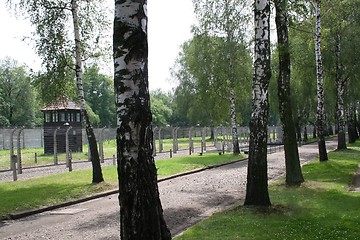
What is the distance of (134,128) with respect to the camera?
17.1 feet

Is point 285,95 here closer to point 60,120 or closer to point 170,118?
point 60,120

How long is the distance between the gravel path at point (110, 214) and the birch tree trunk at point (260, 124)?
132 centimetres

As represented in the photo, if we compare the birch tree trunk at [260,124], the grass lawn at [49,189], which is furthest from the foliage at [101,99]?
the birch tree trunk at [260,124]

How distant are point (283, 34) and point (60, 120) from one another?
101 feet

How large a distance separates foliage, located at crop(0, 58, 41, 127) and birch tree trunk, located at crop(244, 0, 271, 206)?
72710 mm

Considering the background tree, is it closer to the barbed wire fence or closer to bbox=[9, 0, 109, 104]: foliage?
the barbed wire fence

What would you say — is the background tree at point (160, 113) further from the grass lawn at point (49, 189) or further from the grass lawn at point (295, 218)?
the grass lawn at point (295, 218)

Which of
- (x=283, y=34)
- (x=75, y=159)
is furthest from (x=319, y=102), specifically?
(x=75, y=159)

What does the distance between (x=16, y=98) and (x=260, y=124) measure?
7661 cm

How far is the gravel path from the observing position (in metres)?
9.14

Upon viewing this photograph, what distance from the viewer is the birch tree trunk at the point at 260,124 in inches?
413

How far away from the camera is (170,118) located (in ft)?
378

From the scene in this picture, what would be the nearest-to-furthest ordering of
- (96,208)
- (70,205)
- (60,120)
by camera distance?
(96,208), (70,205), (60,120)

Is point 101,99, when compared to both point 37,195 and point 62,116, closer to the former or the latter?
point 62,116
